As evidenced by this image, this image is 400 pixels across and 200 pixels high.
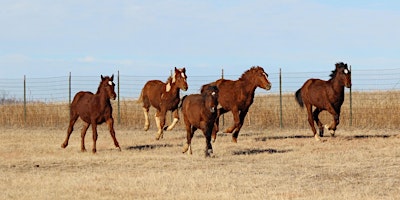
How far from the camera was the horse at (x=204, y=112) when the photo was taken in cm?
1641

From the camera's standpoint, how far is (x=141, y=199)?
10.8 metres

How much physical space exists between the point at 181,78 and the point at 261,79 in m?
2.25

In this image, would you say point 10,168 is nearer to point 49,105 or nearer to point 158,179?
point 158,179

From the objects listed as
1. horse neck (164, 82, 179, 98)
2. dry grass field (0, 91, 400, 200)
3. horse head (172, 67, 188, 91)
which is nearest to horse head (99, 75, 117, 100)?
dry grass field (0, 91, 400, 200)

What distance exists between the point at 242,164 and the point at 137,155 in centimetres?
323

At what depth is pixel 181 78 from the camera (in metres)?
21.1

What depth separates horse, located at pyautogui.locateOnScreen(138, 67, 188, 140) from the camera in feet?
69.5

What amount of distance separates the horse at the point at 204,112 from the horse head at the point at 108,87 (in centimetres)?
194

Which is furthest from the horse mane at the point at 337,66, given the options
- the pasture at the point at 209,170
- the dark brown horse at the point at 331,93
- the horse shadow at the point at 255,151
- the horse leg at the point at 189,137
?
the horse leg at the point at 189,137

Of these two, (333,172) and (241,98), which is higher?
(241,98)

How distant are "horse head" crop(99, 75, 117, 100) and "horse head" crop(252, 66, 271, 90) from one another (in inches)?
172

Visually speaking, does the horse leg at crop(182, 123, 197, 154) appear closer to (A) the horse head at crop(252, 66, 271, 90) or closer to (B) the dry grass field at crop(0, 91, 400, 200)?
(B) the dry grass field at crop(0, 91, 400, 200)

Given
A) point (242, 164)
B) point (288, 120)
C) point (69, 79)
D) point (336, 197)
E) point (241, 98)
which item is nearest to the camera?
point (336, 197)

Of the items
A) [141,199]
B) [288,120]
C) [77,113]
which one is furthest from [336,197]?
[288,120]
